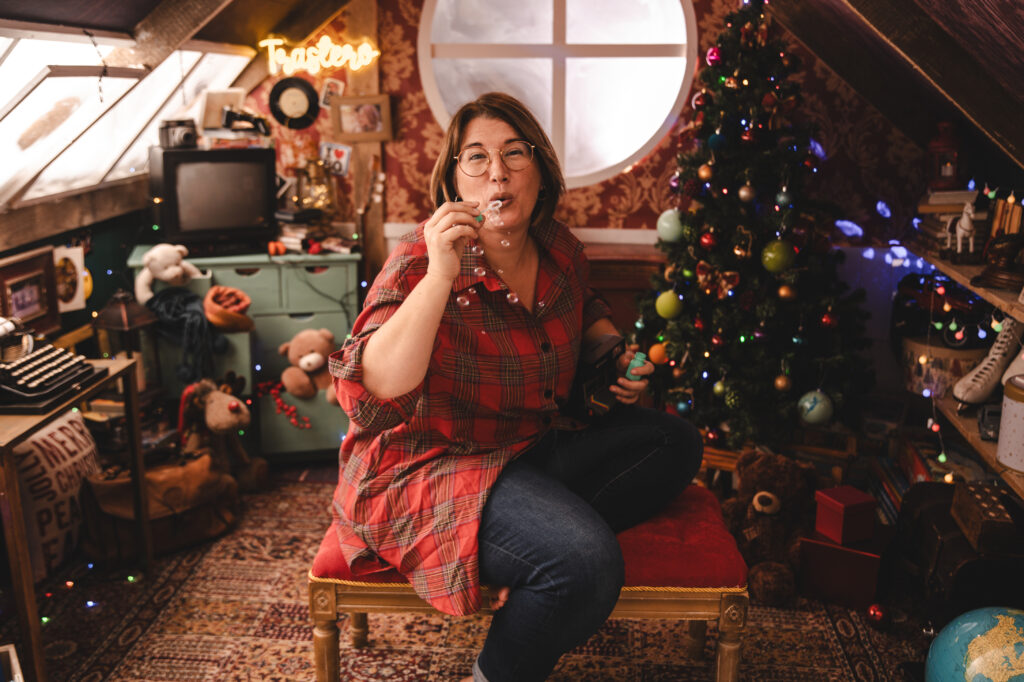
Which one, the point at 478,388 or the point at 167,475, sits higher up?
the point at 478,388

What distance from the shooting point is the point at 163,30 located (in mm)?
2719

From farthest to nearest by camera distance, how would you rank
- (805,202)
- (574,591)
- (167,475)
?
(805,202)
(167,475)
(574,591)

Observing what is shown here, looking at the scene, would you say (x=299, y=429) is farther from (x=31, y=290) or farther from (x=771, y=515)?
(x=771, y=515)

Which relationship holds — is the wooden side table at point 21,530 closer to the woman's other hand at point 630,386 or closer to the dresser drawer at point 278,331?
the dresser drawer at point 278,331

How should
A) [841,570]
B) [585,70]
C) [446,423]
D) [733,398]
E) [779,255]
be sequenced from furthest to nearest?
1. [585,70]
2. [733,398]
3. [779,255]
4. [841,570]
5. [446,423]

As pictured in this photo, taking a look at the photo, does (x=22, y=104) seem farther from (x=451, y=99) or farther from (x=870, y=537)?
(x=451, y=99)

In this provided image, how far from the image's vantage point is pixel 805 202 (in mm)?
2951

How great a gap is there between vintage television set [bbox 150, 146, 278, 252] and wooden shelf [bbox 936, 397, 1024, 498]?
2594mm

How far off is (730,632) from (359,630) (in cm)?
101

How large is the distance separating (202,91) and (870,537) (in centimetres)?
312

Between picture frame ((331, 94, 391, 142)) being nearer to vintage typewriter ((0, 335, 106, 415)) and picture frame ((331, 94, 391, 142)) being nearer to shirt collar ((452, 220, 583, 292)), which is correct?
vintage typewriter ((0, 335, 106, 415))

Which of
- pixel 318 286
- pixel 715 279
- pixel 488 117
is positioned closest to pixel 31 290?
pixel 318 286

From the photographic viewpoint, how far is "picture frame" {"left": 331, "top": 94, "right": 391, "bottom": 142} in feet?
12.3

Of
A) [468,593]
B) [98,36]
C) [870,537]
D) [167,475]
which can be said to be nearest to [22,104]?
[98,36]
